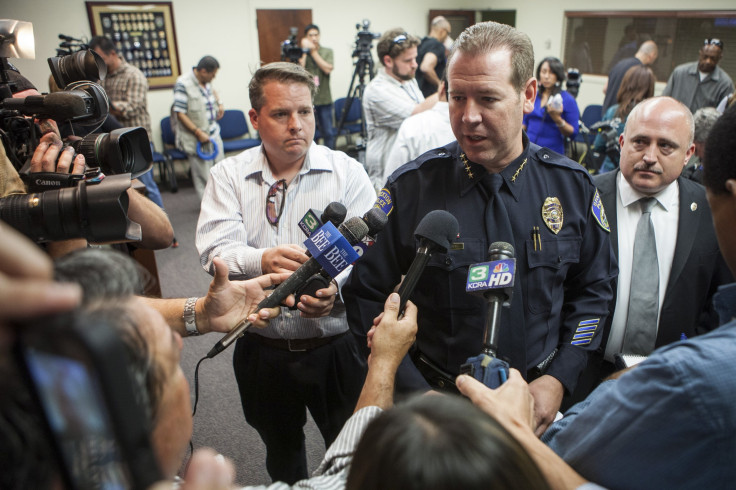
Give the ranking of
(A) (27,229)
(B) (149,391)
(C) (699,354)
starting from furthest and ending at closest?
(A) (27,229) → (C) (699,354) → (B) (149,391)

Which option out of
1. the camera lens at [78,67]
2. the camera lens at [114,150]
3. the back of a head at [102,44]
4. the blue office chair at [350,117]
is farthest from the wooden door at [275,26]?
the camera lens at [114,150]

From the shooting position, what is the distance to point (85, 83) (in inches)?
54.2

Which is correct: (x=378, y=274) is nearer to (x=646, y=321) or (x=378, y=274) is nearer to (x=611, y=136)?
(x=646, y=321)

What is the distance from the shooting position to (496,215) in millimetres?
1294

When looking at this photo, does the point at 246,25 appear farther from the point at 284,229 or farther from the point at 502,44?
the point at 502,44

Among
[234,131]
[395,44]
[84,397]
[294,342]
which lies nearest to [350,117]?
[234,131]

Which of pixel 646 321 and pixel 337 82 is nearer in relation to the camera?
pixel 646 321

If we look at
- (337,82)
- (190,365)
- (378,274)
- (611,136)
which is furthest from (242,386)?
(337,82)

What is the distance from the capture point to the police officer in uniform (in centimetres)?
124

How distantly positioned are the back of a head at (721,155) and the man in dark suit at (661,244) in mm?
828

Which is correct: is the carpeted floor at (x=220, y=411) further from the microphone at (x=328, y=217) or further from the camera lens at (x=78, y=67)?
the camera lens at (x=78, y=67)

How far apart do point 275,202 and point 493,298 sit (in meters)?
0.90

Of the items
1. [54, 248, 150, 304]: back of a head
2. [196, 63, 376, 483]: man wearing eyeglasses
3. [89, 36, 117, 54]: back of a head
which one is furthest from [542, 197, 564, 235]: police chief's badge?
[89, 36, 117, 54]: back of a head

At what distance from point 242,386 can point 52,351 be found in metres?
1.48
